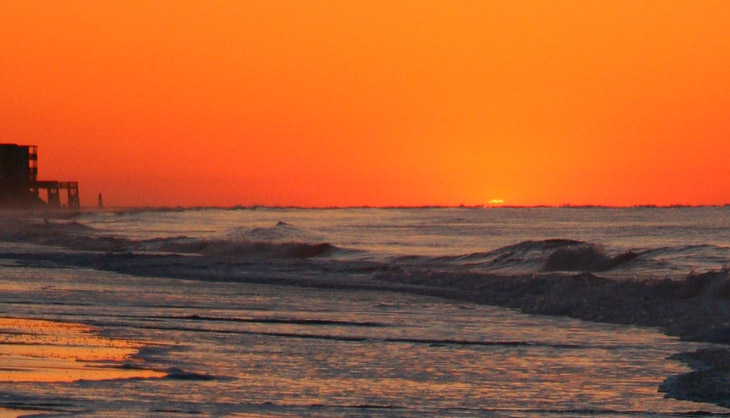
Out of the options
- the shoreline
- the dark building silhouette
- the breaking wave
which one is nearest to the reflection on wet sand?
the shoreline

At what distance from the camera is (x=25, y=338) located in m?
10.7

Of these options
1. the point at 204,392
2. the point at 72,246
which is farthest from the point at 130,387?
the point at 72,246

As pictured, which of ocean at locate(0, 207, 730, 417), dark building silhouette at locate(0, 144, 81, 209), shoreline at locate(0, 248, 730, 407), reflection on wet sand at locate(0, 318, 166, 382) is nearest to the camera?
ocean at locate(0, 207, 730, 417)

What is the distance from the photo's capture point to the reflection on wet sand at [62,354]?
8.52 metres

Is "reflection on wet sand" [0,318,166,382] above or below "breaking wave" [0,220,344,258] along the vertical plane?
below

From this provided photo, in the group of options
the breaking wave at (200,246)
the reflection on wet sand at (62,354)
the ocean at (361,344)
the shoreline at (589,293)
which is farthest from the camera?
the breaking wave at (200,246)

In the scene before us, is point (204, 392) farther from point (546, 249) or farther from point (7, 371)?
point (546, 249)

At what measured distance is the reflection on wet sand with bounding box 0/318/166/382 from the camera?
8523 mm

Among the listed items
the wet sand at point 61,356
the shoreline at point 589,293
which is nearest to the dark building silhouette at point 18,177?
the shoreline at point 589,293

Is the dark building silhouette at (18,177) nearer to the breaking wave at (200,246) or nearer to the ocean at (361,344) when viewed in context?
the breaking wave at (200,246)

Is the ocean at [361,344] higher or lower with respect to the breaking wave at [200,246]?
lower

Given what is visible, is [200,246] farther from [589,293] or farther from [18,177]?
[18,177]

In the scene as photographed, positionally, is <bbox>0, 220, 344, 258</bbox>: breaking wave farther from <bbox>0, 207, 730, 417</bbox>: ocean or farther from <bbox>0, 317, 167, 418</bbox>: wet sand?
A: <bbox>0, 317, 167, 418</bbox>: wet sand

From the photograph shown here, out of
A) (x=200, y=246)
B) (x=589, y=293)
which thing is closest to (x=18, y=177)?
(x=200, y=246)
